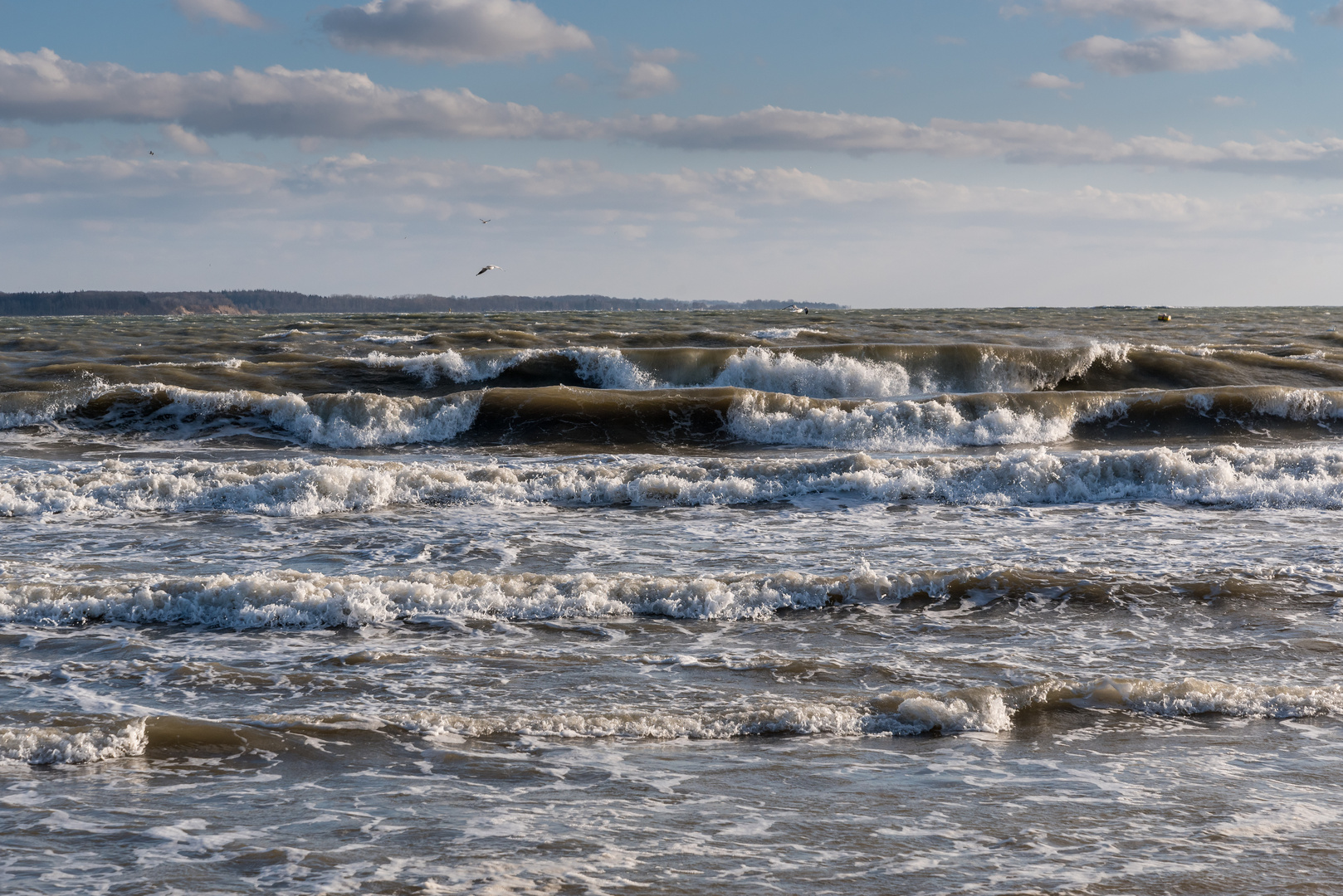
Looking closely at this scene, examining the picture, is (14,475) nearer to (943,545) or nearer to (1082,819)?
(943,545)

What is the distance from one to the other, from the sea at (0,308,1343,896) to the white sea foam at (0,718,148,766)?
2 centimetres

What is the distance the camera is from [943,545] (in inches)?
435

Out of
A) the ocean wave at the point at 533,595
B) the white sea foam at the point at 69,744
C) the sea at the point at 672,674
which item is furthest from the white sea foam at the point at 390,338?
the white sea foam at the point at 69,744

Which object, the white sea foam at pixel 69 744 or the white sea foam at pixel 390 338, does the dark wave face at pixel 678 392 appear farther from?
the white sea foam at pixel 69 744

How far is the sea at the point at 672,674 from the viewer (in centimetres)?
450

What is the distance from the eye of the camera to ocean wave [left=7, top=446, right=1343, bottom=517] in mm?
13250

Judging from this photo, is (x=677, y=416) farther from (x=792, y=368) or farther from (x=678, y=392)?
(x=792, y=368)

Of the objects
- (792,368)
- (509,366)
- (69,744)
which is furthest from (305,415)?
(69,744)

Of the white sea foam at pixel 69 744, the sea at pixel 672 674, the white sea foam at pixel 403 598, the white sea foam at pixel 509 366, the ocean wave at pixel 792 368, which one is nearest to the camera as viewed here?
the sea at pixel 672 674

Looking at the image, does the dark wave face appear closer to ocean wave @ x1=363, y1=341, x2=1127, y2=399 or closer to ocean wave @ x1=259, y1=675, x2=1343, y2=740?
ocean wave @ x1=363, y1=341, x2=1127, y2=399

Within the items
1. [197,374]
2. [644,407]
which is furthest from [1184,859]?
[197,374]

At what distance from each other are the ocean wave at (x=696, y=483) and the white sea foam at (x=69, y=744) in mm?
7380

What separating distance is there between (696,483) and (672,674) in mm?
7228

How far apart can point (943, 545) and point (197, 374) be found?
20.0 metres
